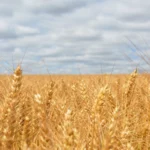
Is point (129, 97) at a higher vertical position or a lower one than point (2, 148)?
higher

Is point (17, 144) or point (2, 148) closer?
point (2, 148)

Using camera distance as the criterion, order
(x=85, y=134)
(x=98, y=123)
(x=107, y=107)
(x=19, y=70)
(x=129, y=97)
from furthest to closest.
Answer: (x=129, y=97) → (x=107, y=107) → (x=19, y=70) → (x=85, y=134) → (x=98, y=123)

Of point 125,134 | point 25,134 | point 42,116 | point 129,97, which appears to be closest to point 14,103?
point 25,134

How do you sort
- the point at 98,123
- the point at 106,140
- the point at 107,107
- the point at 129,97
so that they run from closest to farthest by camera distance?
the point at 106,140 < the point at 98,123 < the point at 107,107 < the point at 129,97

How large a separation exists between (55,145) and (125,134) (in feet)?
1.21

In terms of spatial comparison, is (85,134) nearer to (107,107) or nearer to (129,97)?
(107,107)

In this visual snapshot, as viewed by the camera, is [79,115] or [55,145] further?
[79,115]

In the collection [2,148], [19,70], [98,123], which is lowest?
[2,148]

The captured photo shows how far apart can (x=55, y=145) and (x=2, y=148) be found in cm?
39

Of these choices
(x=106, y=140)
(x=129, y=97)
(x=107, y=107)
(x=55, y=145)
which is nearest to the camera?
(x=106, y=140)

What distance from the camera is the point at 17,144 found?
2.05 meters

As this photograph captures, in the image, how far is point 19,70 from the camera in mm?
2373

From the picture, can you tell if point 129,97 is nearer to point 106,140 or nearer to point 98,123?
point 98,123

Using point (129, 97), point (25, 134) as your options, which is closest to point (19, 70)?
point (25, 134)
